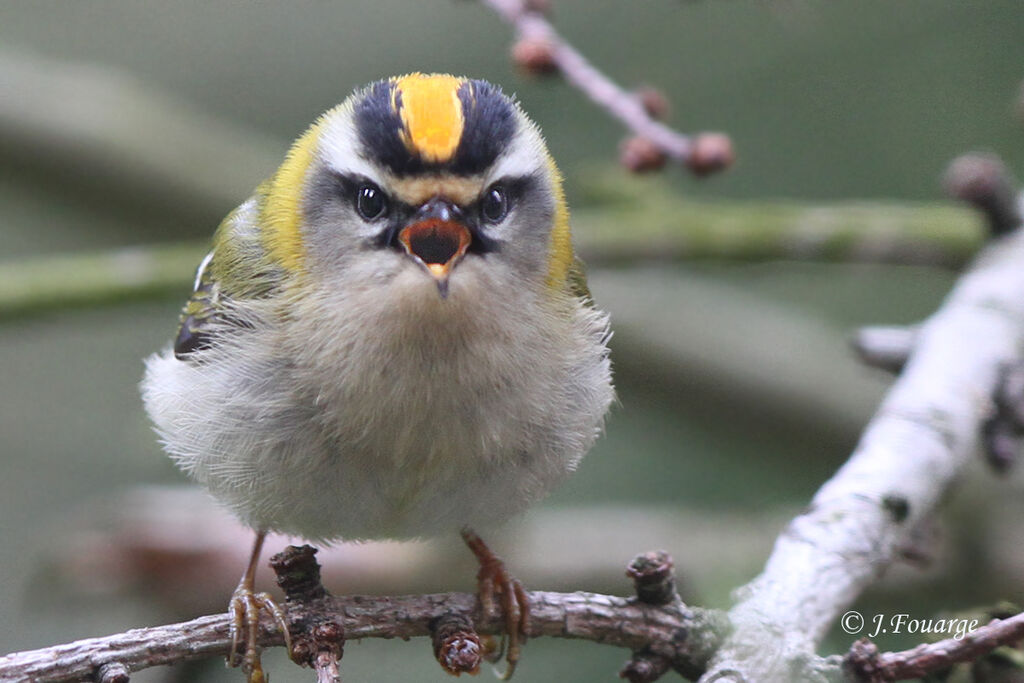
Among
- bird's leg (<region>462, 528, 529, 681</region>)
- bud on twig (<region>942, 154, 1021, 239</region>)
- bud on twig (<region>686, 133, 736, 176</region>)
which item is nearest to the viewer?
bird's leg (<region>462, 528, 529, 681</region>)

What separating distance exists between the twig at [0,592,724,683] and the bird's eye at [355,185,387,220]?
0.82 m

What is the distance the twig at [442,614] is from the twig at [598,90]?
56.1 inches

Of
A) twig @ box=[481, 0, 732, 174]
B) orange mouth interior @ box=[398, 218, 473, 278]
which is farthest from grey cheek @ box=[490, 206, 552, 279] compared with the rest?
twig @ box=[481, 0, 732, 174]

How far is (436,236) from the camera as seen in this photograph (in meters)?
2.42

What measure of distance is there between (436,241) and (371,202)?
7.9 inches

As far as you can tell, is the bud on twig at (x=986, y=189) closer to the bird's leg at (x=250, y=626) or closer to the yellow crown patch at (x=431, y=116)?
the yellow crown patch at (x=431, y=116)

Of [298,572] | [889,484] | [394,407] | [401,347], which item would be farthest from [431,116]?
[889,484]

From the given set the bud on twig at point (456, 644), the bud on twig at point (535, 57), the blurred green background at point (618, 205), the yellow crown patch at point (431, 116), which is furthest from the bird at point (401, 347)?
the blurred green background at point (618, 205)

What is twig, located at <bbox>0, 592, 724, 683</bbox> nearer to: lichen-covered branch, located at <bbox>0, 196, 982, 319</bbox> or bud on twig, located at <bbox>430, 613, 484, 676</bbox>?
bud on twig, located at <bbox>430, 613, 484, 676</bbox>

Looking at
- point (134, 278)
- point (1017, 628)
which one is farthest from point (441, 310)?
point (134, 278)

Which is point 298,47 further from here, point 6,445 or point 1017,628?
point 1017,628

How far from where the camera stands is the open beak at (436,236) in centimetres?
241

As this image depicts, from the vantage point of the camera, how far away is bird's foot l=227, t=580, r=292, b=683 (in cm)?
245

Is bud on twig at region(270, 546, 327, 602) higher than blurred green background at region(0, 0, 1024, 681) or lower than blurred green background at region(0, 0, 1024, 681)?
lower
